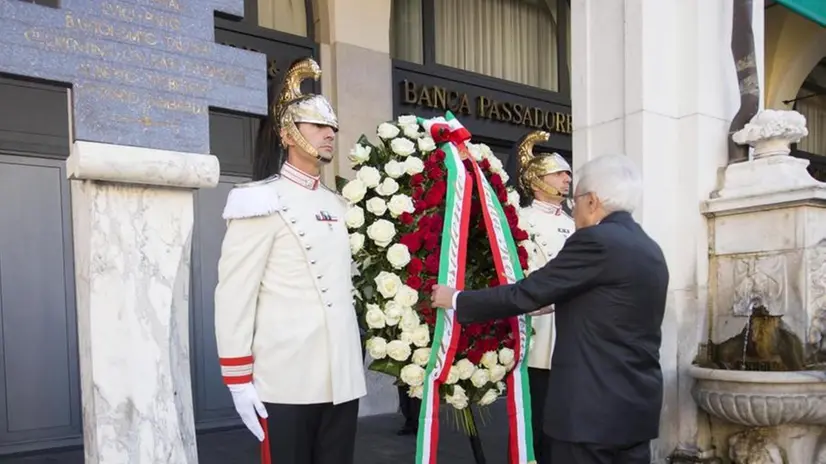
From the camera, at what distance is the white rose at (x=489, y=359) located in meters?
2.87

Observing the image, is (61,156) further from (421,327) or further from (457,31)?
(457,31)

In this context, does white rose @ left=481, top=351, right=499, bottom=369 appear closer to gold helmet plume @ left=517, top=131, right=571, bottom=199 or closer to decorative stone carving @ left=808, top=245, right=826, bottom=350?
gold helmet plume @ left=517, top=131, right=571, bottom=199

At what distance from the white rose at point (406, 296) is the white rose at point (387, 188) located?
1.23 ft

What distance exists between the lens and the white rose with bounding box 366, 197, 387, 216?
2738 mm

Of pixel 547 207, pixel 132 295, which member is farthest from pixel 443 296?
pixel 547 207

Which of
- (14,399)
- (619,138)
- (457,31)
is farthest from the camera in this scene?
(457,31)

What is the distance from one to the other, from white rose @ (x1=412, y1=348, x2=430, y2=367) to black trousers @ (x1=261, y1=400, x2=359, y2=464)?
28cm

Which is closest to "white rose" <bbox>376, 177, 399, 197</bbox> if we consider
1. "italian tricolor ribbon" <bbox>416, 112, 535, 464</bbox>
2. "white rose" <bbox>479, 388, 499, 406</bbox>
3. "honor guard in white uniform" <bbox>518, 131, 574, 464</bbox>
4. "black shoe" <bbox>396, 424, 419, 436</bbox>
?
"italian tricolor ribbon" <bbox>416, 112, 535, 464</bbox>

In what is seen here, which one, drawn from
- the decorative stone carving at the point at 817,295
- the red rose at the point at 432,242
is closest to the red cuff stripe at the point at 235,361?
the red rose at the point at 432,242

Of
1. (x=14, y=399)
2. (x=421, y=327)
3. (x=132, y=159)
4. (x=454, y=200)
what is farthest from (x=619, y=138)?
(x=14, y=399)

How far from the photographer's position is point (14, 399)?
5305mm

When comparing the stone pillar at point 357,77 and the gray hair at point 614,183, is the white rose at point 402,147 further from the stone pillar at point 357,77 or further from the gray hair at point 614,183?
the stone pillar at point 357,77

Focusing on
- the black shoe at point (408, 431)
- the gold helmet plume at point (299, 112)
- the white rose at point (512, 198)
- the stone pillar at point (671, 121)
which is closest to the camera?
the gold helmet plume at point (299, 112)

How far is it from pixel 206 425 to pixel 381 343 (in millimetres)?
3957
